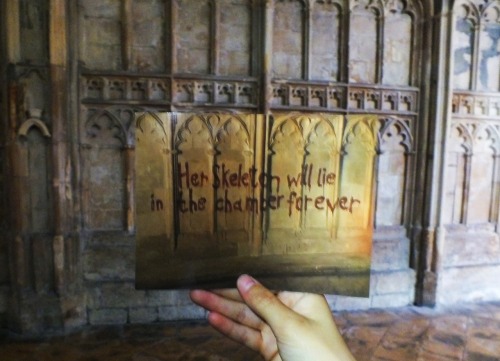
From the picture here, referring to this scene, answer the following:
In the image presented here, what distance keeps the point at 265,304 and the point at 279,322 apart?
0.25ft

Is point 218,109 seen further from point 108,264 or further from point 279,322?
point 279,322

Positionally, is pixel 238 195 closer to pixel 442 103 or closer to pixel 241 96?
pixel 241 96

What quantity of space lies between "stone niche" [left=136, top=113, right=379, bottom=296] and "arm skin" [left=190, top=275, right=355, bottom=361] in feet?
0.40

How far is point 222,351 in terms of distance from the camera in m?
3.65

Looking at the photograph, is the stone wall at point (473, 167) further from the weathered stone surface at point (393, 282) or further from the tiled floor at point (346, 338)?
the tiled floor at point (346, 338)

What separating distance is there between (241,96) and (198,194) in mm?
3045

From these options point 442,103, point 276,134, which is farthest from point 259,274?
point 442,103

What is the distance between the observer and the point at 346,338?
390 cm

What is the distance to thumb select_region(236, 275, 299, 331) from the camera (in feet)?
3.97

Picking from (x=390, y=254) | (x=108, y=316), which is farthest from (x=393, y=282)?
(x=108, y=316)

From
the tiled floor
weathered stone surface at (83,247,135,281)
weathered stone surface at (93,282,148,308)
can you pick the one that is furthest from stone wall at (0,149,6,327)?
weathered stone surface at (93,282,148,308)

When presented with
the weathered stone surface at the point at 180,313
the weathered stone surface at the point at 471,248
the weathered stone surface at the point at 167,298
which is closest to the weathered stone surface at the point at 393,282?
the weathered stone surface at the point at 471,248

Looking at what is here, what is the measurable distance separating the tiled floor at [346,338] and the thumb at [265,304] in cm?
260

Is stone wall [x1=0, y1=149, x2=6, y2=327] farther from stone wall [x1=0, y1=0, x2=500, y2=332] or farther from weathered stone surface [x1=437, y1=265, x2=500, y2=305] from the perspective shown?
weathered stone surface [x1=437, y1=265, x2=500, y2=305]
